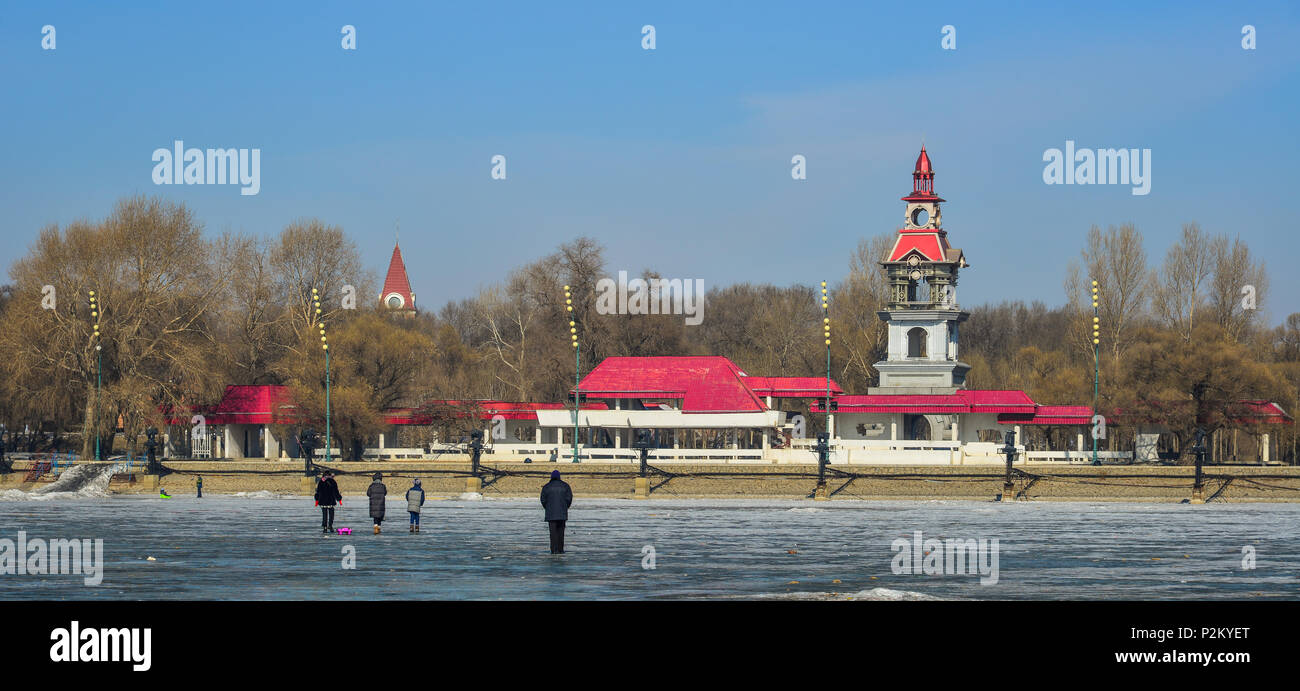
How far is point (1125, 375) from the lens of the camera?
7950 cm

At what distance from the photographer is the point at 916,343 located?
84562 millimetres

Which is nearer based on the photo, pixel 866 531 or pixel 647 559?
pixel 647 559

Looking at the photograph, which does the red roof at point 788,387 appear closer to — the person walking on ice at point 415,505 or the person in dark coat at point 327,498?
Answer: the person walking on ice at point 415,505

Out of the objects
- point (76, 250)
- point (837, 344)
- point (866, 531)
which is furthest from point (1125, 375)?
point (76, 250)

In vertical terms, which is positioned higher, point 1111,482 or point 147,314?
point 147,314

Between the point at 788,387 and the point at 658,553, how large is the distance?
1999 inches

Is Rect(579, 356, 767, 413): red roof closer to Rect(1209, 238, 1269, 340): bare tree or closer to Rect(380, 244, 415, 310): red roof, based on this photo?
Rect(1209, 238, 1269, 340): bare tree

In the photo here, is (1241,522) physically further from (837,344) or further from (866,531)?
(837,344)

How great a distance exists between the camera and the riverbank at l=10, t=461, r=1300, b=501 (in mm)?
62469

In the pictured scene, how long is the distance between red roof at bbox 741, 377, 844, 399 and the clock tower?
9.85 feet

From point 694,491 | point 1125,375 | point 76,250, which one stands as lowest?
point 694,491

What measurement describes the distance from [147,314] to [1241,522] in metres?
52.5

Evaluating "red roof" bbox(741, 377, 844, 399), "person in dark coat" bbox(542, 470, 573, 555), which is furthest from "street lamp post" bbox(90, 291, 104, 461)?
"person in dark coat" bbox(542, 470, 573, 555)

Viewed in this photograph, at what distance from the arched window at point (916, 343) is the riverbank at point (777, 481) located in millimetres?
18894
